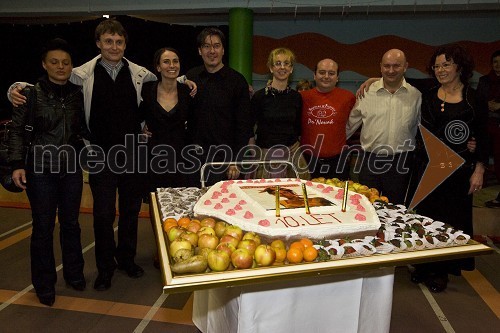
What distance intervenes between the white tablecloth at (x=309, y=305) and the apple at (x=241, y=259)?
0.27m

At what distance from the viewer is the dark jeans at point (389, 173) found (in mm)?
3254

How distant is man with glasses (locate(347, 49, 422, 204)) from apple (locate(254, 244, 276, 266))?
1826 mm

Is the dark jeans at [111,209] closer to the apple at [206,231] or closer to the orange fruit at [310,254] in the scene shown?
the apple at [206,231]

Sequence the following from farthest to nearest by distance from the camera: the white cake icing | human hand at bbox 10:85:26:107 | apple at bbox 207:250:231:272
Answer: human hand at bbox 10:85:26:107 → the white cake icing → apple at bbox 207:250:231:272

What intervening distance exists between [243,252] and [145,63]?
7273mm

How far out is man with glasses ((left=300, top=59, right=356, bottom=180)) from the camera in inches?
134

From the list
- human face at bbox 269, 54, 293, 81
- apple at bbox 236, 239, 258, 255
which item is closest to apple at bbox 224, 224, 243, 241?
apple at bbox 236, 239, 258, 255

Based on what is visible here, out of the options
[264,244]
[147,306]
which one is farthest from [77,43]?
[264,244]

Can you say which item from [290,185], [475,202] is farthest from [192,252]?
[475,202]

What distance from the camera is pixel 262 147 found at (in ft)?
11.4

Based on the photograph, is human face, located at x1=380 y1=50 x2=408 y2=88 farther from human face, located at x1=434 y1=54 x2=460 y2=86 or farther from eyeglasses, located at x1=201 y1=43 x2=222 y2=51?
eyeglasses, located at x1=201 y1=43 x2=222 y2=51

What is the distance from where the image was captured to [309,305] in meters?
2.01

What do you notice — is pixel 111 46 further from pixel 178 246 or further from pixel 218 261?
pixel 218 261

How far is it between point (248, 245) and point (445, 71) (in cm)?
206
